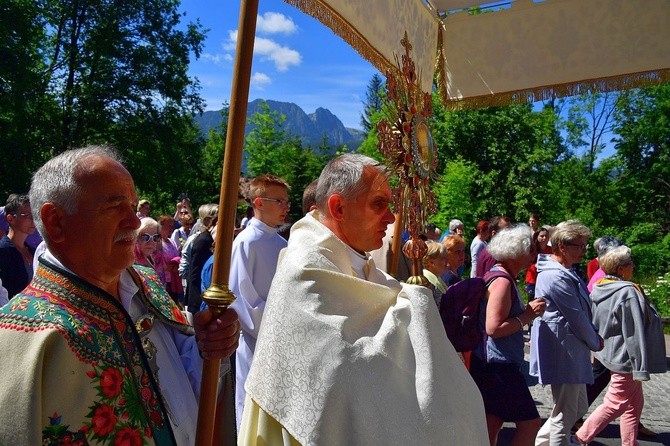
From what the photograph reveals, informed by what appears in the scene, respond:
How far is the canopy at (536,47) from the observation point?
3826 mm

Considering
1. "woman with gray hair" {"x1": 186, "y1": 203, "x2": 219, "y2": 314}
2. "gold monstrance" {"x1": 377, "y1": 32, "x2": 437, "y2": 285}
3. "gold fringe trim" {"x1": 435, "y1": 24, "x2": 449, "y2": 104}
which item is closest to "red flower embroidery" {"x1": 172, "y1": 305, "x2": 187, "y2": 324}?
"gold monstrance" {"x1": 377, "y1": 32, "x2": 437, "y2": 285}

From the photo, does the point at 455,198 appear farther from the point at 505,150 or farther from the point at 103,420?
the point at 103,420

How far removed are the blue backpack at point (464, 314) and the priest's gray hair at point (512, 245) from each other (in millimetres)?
389

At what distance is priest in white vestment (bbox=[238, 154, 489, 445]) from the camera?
6.28 ft

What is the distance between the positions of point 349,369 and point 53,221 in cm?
95

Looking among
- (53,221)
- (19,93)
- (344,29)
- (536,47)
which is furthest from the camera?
(19,93)

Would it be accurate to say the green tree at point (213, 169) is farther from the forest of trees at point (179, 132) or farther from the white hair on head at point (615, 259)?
the white hair on head at point (615, 259)

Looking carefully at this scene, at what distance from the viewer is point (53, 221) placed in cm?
173

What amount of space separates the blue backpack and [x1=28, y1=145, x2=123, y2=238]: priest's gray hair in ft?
8.02

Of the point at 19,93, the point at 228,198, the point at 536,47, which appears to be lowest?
the point at 228,198

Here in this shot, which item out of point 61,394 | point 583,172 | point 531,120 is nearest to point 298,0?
point 61,394

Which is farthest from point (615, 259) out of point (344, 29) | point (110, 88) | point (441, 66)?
point (110, 88)

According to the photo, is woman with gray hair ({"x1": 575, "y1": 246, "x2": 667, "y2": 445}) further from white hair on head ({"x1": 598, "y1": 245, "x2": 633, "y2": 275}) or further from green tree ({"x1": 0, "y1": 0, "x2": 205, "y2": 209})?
green tree ({"x1": 0, "y1": 0, "x2": 205, "y2": 209})

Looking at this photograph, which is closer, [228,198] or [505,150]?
[228,198]
